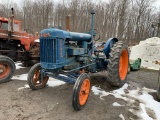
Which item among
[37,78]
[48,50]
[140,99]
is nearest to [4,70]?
[37,78]

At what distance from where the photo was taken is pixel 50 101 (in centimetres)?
359

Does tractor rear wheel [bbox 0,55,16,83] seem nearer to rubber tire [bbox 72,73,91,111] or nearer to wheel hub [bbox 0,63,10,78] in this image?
wheel hub [bbox 0,63,10,78]

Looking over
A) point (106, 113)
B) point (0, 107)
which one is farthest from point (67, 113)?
point (0, 107)

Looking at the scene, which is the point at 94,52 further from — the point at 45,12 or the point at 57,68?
the point at 45,12

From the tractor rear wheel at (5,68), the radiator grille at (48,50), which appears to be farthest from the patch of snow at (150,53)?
the tractor rear wheel at (5,68)

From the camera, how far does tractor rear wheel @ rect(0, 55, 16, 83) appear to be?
4.80m

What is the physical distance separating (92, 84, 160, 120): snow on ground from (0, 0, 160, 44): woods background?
18325mm

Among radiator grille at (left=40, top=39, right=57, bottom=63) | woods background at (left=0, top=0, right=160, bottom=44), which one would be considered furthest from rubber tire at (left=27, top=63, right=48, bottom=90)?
woods background at (left=0, top=0, right=160, bottom=44)

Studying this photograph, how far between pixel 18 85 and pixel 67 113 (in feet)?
7.45

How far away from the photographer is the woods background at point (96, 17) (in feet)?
74.7

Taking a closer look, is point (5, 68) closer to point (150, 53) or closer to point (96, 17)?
point (150, 53)

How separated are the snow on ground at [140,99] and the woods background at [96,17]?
18.3 m

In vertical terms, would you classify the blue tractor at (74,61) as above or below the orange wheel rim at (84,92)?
above

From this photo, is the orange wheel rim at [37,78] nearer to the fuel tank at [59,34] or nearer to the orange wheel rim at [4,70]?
the fuel tank at [59,34]
